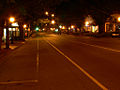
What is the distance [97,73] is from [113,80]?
1312 mm

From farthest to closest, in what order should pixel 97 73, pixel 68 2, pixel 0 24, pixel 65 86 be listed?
pixel 68 2
pixel 0 24
pixel 97 73
pixel 65 86

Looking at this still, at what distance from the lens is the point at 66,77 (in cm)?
831

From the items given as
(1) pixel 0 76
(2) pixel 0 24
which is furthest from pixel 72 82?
(2) pixel 0 24

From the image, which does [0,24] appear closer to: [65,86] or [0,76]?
[0,76]

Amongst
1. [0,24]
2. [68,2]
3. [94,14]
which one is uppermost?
[68,2]

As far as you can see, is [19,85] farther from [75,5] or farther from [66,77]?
[75,5]

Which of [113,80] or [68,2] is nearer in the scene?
[113,80]

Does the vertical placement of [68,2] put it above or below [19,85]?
above

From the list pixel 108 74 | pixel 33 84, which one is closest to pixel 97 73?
pixel 108 74

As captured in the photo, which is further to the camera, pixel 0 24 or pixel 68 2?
pixel 68 2

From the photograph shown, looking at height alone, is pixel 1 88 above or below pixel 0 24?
below

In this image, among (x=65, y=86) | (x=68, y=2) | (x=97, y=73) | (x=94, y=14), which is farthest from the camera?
(x=68, y=2)

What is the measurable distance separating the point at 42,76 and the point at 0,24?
12137 mm

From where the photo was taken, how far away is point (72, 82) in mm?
7500
